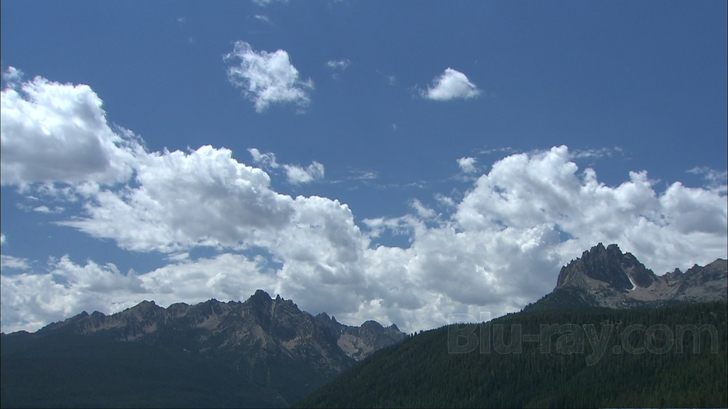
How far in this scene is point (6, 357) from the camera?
406 feet

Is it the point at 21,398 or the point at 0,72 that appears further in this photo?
the point at 21,398

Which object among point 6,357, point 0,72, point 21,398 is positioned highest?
point 0,72

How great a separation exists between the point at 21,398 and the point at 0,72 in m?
152

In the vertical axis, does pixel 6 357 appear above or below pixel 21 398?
above

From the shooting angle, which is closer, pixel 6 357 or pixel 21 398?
pixel 6 357

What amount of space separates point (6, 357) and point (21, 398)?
69.2 metres

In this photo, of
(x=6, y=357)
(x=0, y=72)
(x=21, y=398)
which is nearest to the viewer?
(x=0, y=72)

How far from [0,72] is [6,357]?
82.9m

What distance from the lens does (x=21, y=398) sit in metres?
181

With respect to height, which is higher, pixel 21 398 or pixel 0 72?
pixel 0 72

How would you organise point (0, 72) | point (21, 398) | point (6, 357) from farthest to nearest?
point (21, 398), point (6, 357), point (0, 72)

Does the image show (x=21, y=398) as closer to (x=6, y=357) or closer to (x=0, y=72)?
(x=6, y=357)

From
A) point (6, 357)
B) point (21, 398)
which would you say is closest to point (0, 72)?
point (6, 357)

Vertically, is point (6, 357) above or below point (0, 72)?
below
